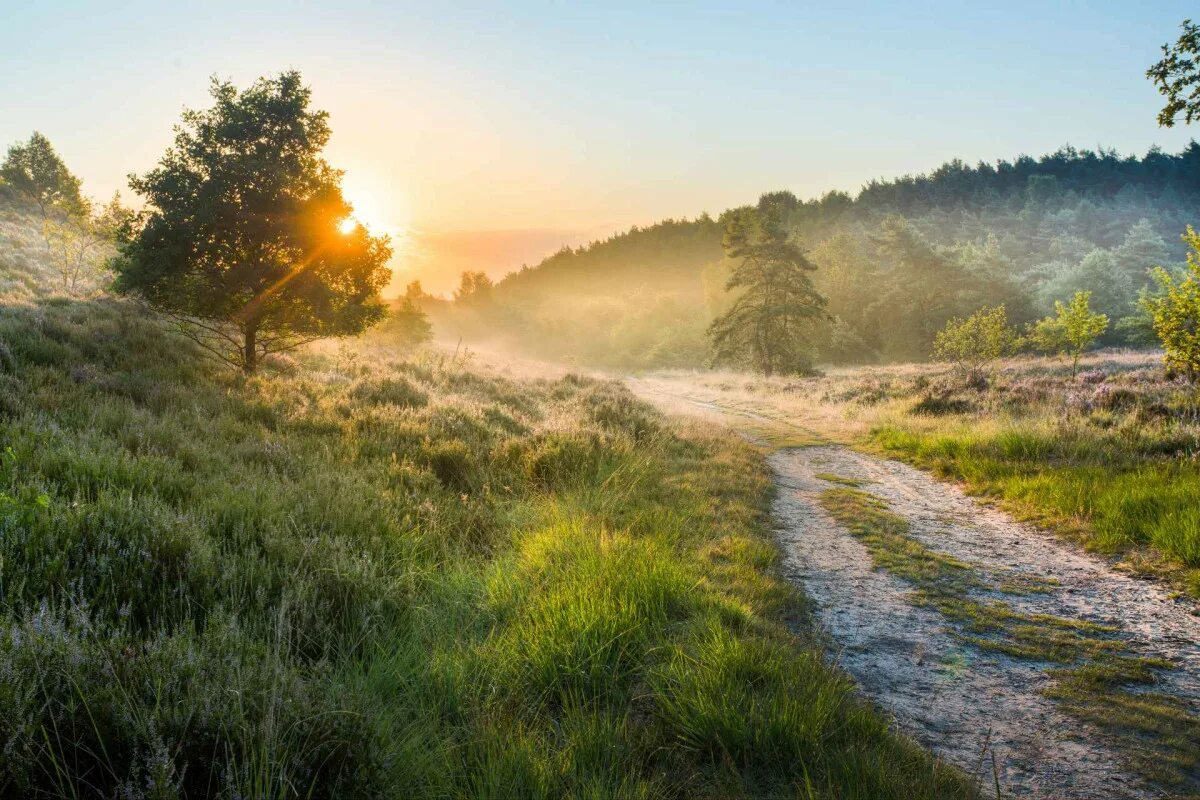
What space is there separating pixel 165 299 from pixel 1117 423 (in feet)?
61.9

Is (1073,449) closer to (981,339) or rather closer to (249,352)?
(249,352)

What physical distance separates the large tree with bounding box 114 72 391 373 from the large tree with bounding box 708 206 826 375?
32792 millimetres

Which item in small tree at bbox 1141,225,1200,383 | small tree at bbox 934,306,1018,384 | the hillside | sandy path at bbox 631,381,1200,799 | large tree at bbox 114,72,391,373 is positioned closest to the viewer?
sandy path at bbox 631,381,1200,799

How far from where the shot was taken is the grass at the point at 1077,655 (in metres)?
3.17

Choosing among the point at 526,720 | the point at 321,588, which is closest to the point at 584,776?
the point at 526,720

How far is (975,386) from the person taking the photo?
1936 cm

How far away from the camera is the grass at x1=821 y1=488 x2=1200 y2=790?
317cm

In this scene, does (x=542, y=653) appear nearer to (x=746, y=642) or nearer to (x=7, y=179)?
(x=746, y=642)

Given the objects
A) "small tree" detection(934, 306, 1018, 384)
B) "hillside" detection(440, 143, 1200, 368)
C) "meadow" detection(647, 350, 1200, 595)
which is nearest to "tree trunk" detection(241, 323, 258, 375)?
"meadow" detection(647, 350, 1200, 595)

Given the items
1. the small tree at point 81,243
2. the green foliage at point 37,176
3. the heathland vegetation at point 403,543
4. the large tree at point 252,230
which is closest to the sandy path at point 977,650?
the heathland vegetation at point 403,543

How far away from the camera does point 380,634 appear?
3.80 meters

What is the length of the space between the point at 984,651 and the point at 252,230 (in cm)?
1469

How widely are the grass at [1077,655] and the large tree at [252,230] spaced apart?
41.6 feet

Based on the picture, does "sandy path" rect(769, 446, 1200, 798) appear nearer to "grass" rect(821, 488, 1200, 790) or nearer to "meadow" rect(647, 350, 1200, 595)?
"grass" rect(821, 488, 1200, 790)
